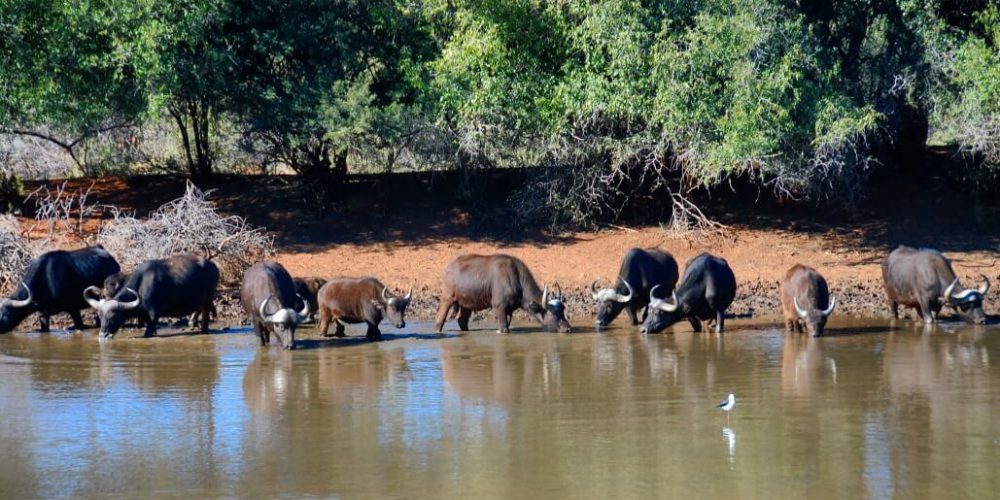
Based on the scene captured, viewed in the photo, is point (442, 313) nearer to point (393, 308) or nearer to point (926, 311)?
point (393, 308)

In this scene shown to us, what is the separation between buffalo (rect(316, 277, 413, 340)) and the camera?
1838 centimetres

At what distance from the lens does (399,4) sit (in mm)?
25672

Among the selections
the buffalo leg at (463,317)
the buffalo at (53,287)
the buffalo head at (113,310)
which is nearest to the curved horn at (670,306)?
the buffalo leg at (463,317)

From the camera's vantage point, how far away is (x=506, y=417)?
43.7ft

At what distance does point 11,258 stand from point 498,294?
8.79m

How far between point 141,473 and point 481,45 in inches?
566

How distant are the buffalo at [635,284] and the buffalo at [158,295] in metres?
6.19

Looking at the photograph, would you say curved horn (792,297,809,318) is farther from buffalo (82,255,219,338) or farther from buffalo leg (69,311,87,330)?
buffalo leg (69,311,87,330)

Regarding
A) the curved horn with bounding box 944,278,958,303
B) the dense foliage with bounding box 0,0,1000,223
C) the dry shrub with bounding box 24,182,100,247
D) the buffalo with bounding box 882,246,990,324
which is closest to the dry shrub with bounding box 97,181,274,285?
the dry shrub with bounding box 24,182,100,247

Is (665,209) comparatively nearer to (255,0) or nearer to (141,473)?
(255,0)

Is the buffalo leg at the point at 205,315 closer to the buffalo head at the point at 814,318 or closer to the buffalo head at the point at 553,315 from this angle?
the buffalo head at the point at 553,315

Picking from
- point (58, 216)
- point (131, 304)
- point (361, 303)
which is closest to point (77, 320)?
point (131, 304)

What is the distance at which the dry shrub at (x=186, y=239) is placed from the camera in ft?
71.1

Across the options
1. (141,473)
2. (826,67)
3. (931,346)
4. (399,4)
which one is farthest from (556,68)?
(141,473)
